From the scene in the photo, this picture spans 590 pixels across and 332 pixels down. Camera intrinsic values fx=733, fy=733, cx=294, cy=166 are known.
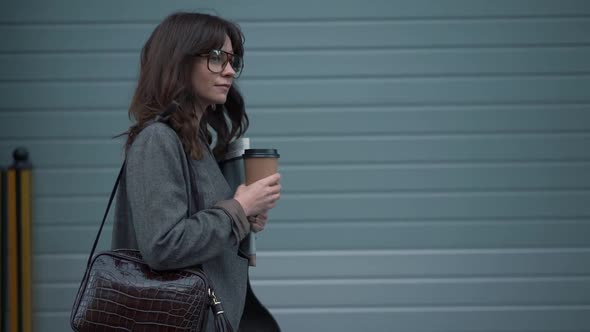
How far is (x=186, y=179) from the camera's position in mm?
1759

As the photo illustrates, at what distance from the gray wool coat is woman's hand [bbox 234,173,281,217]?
27 mm

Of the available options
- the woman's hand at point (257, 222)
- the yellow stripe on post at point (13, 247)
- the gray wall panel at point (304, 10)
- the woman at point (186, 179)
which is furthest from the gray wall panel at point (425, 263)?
Result: the woman's hand at point (257, 222)

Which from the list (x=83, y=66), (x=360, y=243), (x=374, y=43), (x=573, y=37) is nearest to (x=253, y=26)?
(x=374, y=43)

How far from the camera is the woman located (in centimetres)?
167

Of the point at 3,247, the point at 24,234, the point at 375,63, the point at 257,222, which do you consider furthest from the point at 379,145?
the point at 257,222

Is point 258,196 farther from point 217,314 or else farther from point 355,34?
point 355,34

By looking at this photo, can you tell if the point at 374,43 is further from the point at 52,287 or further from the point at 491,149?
the point at 52,287

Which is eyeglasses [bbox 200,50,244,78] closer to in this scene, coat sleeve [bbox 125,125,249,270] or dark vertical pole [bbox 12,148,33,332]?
coat sleeve [bbox 125,125,249,270]

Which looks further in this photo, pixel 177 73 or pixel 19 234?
pixel 19 234

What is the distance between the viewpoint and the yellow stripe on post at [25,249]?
Result: 396 centimetres

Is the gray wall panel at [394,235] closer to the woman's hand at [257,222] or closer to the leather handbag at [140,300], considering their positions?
the woman's hand at [257,222]

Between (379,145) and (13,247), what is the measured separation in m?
2.10

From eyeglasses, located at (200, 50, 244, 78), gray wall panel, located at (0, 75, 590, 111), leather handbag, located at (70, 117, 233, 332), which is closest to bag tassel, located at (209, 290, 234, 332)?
leather handbag, located at (70, 117, 233, 332)

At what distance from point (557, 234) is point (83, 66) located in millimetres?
2848
